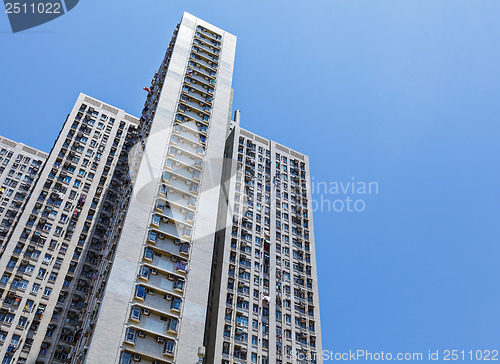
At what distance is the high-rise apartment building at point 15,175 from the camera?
68.5 metres

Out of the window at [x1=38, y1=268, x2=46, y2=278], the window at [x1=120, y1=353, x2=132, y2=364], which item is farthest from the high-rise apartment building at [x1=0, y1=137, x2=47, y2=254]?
the window at [x1=120, y1=353, x2=132, y2=364]

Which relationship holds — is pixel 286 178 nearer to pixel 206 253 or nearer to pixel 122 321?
pixel 206 253

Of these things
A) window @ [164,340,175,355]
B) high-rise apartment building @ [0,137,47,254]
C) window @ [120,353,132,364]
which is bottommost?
window @ [120,353,132,364]

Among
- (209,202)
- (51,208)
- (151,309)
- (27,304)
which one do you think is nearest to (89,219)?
(51,208)

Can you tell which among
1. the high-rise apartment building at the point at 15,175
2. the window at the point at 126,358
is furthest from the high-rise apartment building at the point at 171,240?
the high-rise apartment building at the point at 15,175

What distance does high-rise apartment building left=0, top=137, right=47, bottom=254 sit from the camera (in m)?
68.5

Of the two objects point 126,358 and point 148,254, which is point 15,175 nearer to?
point 148,254

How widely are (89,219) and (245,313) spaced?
2478cm

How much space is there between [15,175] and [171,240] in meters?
44.5

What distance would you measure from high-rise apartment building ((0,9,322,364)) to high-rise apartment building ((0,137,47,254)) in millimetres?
10848

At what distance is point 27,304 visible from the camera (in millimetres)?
52844

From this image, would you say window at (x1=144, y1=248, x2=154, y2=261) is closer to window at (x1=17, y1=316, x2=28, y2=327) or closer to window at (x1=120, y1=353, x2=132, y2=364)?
window at (x1=120, y1=353, x2=132, y2=364)

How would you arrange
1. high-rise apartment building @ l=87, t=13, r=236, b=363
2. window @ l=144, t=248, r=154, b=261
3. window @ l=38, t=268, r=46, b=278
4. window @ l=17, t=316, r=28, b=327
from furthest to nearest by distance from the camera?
window @ l=38, t=268, r=46, b=278 < window @ l=17, t=316, r=28, b=327 < window @ l=144, t=248, r=154, b=261 < high-rise apartment building @ l=87, t=13, r=236, b=363

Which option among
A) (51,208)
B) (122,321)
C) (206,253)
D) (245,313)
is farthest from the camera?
(51,208)
